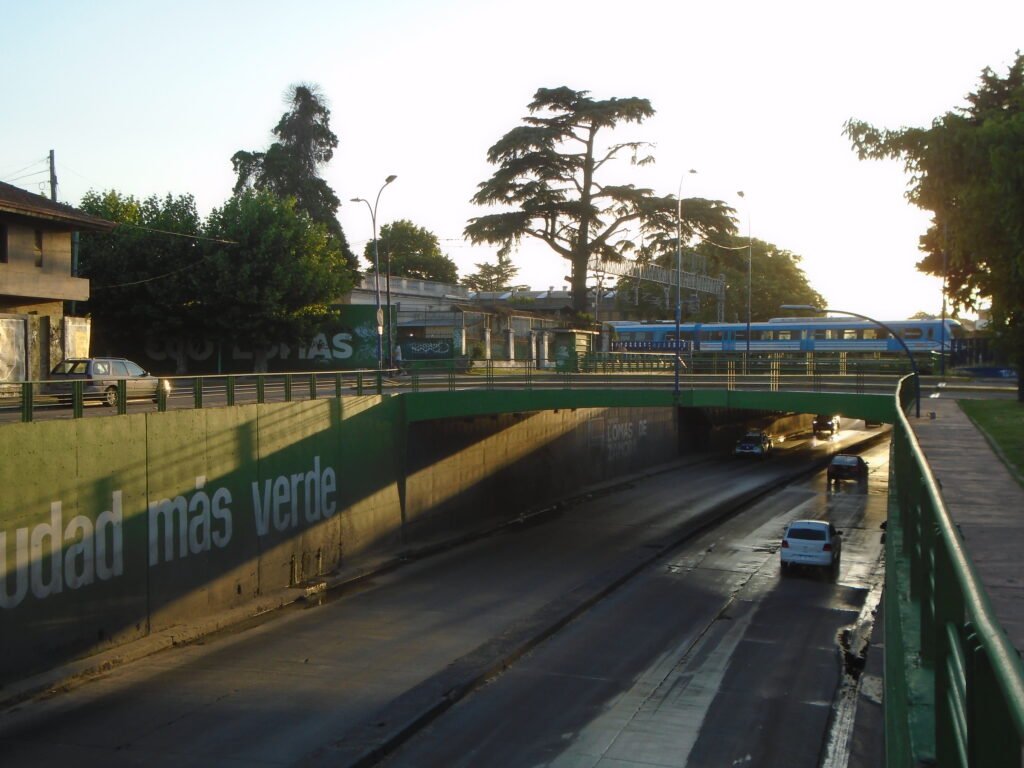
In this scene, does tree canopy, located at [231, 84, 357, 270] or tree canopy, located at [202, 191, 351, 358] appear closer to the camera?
tree canopy, located at [202, 191, 351, 358]

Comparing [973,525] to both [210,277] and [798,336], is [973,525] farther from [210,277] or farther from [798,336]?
[798,336]

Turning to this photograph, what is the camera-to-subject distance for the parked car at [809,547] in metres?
31.9

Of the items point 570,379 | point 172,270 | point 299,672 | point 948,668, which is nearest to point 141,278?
point 172,270

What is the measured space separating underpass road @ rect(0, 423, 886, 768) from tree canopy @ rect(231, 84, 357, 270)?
4135cm

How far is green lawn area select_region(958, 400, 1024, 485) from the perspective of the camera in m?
19.0

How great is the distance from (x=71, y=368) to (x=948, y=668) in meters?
34.6

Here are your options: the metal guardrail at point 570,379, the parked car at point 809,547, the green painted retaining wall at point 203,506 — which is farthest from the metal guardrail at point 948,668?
the parked car at point 809,547

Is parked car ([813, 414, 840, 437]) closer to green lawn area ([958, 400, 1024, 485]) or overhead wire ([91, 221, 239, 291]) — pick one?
green lawn area ([958, 400, 1024, 485])

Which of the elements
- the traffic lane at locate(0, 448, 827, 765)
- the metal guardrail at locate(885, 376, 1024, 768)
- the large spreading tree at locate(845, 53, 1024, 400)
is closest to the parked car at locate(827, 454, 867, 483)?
the traffic lane at locate(0, 448, 827, 765)

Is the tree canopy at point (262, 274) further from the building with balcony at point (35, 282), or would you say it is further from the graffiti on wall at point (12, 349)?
the graffiti on wall at point (12, 349)

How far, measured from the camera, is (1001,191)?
15859 millimetres

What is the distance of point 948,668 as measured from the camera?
133 inches

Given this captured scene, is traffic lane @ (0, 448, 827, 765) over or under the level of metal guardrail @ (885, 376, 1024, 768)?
under

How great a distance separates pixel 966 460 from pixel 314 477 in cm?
1975
